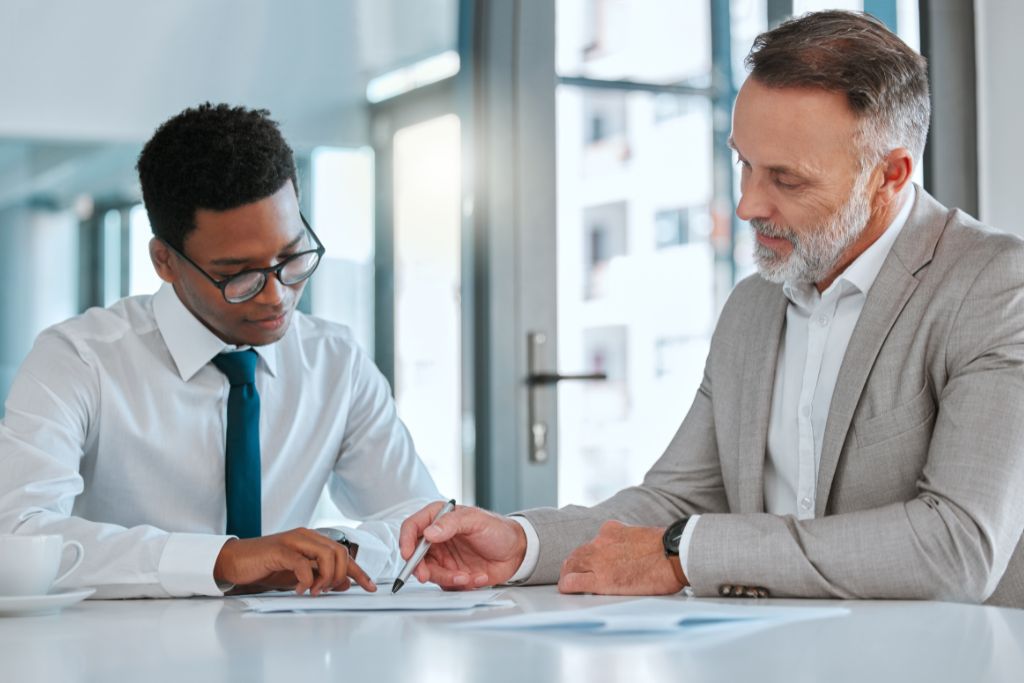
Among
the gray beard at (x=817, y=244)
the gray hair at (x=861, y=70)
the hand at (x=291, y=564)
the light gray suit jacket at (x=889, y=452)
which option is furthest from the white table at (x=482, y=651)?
the gray hair at (x=861, y=70)

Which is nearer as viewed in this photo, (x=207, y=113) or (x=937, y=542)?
(x=937, y=542)

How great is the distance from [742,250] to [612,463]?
2.68 ft

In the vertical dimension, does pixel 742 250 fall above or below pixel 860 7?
below

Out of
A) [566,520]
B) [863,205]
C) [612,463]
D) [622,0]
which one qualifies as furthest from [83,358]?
[622,0]

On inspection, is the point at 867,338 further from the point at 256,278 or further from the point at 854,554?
the point at 256,278

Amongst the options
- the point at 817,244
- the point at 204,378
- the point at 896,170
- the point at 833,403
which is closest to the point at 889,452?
the point at 833,403

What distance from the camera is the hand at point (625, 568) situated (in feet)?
5.07

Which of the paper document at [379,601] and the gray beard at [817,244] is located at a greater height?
the gray beard at [817,244]

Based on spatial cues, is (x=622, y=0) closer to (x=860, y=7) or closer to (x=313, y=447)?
(x=860, y=7)

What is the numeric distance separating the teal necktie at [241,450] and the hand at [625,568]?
0.73 metres

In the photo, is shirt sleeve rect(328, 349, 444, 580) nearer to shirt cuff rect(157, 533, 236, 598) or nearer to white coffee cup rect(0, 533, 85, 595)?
shirt cuff rect(157, 533, 236, 598)

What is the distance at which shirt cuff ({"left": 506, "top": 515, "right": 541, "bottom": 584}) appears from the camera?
68.1 inches

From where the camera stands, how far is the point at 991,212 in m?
3.92

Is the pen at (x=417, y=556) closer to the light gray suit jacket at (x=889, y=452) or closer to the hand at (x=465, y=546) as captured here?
the hand at (x=465, y=546)
